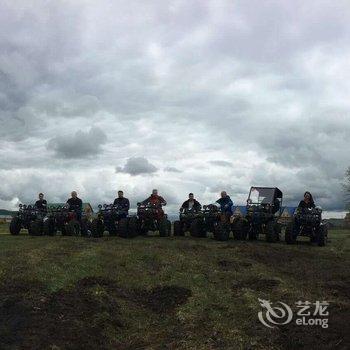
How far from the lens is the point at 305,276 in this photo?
14281mm

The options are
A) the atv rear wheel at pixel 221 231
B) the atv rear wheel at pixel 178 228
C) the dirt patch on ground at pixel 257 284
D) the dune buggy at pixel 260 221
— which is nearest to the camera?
the dirt patch on ground at pixel 257 284

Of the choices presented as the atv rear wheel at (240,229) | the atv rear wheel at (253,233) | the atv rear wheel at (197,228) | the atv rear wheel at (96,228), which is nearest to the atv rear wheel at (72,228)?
the atv rear wheel at (96,228)

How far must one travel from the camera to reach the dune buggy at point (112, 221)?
22562 mm

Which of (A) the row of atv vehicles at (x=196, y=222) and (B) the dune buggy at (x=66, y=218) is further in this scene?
(B) the dune buggy at (x=66, y=218)

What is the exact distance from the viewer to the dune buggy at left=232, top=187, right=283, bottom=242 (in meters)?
22.5

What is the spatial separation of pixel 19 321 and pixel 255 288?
5.91 m

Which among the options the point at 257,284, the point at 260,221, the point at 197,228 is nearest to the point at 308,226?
the point at 260,221

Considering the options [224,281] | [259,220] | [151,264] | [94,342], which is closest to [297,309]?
[224,281]

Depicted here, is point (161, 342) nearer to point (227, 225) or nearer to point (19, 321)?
point (19, 321)

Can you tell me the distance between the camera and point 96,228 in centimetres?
2316

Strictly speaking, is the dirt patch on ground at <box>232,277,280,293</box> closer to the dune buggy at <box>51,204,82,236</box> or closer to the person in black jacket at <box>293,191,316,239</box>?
the person in black jacket at <box>293,191,316,239</box>

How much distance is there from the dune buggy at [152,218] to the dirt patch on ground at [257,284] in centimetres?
1026

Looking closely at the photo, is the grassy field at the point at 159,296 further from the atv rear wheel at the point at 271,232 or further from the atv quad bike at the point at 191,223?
the atv quad bike at the point at 191,223

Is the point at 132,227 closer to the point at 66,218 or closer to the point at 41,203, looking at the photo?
the point at 66,218
